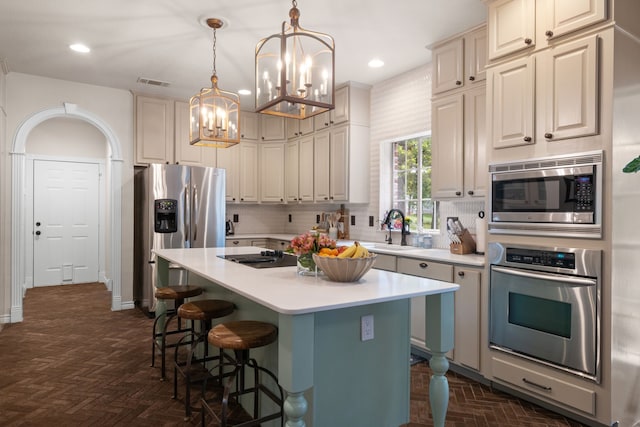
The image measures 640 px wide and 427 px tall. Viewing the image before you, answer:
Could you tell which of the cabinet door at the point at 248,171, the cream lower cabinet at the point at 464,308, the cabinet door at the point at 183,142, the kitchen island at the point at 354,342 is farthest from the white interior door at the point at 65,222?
the cream lower cabinet at the point at 464,308

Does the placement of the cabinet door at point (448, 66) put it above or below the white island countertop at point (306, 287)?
above

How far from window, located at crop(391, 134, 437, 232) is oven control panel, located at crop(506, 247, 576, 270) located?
1523 millimetres

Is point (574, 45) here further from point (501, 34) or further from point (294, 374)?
point (294, 374)

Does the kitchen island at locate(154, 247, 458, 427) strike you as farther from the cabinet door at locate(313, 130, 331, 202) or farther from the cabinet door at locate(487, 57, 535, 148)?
the cabinet door at locate(313, 130, 331, 202)

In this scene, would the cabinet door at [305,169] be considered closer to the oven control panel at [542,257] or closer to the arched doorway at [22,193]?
the arched doorway at [22,193]

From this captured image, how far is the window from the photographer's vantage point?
4352mm

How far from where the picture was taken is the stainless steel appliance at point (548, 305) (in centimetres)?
233

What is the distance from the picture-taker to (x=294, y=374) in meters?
1.54

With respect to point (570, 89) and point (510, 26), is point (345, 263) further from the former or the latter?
point (510, 26)

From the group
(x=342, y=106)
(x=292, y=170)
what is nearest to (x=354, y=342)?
(x=342, y=106)

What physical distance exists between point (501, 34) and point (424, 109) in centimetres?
135

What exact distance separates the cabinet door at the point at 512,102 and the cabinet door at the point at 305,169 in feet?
9.29

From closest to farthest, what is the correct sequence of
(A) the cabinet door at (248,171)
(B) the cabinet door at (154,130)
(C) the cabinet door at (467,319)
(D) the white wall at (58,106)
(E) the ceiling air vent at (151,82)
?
(C) the cabinet door at (467,319), (D) the white wall at (58,106), (E) the ceiling air vent at (151,82), (B) the cabinet door at (154,130), (A) the cabinet door at (248,171)

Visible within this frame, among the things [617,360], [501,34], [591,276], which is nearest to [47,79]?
[501,34]
